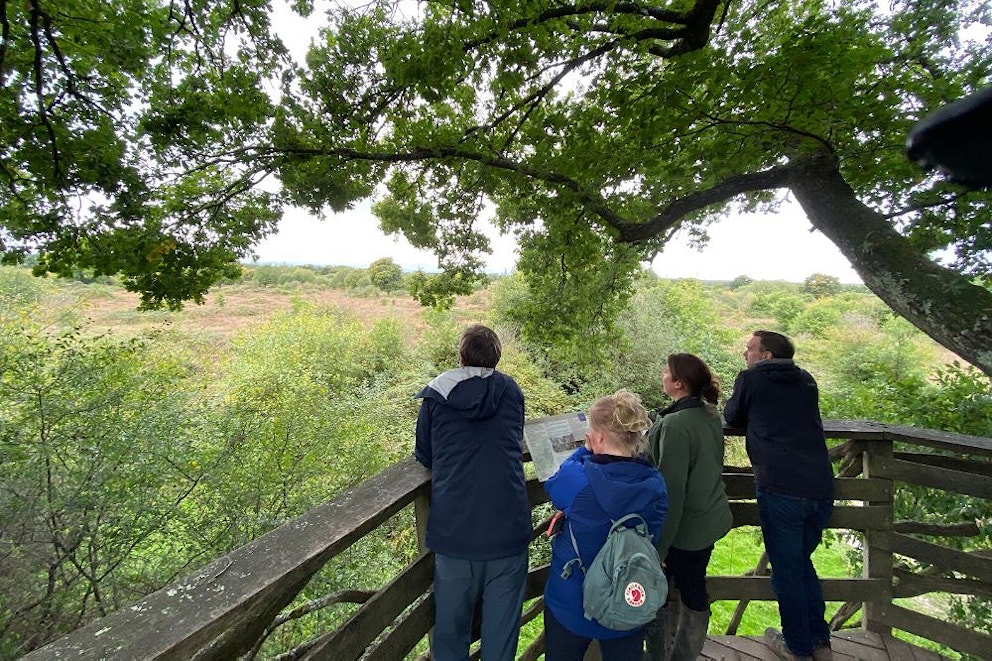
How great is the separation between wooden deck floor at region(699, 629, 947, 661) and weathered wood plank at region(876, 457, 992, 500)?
36.5 inches

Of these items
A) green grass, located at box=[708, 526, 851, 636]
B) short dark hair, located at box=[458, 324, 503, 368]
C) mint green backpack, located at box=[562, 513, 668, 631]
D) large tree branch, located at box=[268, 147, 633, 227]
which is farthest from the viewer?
green grass, located at box=[708, 526, 851, 636]

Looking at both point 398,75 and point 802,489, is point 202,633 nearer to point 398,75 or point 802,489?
point 802,489

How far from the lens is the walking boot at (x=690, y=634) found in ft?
6.85

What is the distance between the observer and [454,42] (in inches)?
139

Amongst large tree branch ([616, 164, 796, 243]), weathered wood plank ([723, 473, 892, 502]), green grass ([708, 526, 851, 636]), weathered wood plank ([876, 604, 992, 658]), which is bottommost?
green grass ([708, 526, 851, 636])

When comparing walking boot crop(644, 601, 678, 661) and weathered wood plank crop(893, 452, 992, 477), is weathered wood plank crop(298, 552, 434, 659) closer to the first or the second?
walking boot crop(644, 601, 678, 661)

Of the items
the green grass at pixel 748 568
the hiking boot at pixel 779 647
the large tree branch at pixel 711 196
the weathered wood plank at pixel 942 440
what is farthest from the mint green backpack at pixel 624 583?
the green grass at pixel 748 568

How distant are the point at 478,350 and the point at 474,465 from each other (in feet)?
1.61

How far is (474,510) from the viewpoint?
1593 millimetres

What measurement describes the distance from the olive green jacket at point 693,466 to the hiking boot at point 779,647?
852mm

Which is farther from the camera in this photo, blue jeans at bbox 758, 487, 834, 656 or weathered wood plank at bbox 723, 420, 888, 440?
weathered wood plank at bbox 723, 420, 888, 440

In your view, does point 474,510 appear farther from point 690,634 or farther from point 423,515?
point 690,634

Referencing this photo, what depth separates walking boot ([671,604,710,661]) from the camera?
2.09 m

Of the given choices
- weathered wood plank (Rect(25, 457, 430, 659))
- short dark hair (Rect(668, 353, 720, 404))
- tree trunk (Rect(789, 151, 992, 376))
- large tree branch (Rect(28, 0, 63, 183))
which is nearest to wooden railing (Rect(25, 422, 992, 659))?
weathered wood plank (Rect(25, 457, 430, 659))
